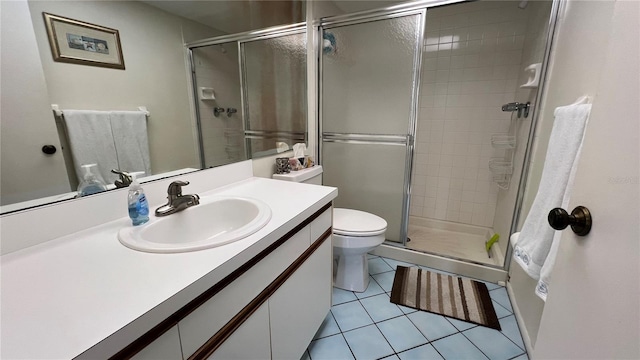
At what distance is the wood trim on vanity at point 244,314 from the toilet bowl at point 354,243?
56 centimetres

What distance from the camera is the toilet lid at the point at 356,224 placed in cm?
162

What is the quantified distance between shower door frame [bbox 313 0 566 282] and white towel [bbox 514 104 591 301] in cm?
62

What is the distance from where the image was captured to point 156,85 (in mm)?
1039

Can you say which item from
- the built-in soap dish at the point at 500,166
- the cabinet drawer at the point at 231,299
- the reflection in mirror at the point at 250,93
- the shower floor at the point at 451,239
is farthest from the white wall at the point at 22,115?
the built-in soap dish at the point at 500,166

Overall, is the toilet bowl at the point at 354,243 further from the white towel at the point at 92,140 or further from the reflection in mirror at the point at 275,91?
the white towel at the point at 92,140

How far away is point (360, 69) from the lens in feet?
6.65

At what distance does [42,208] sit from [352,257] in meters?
1.51

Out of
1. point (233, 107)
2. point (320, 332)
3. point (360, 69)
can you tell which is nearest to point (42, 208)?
point (233, 107)

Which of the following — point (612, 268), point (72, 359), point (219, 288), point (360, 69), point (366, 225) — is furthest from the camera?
point (360, 69)

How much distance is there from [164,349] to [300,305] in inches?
24.3

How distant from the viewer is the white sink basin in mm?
727

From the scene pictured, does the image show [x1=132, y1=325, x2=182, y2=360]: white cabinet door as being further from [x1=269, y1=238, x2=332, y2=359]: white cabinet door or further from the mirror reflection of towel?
the mirror reflection of towel

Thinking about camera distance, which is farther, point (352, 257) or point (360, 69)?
point (360, 69)

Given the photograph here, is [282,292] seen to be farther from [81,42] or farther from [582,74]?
[582,74]
